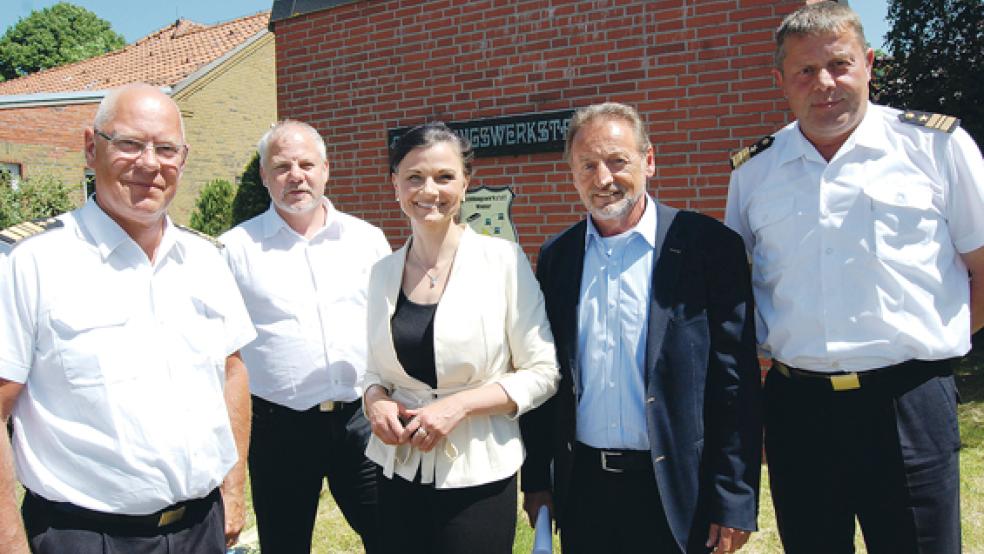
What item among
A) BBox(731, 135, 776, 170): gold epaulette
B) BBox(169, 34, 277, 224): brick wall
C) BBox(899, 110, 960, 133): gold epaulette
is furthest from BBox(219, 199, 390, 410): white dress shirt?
BBox(169, 34, 277, 224): brick wall

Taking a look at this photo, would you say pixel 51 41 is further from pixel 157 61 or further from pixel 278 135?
pixel 278 135

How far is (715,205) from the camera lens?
4.73 m

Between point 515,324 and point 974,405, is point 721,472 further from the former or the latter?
point 974,405

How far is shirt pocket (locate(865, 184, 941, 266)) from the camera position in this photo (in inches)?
85.7

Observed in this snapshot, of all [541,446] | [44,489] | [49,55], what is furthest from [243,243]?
[49,55]

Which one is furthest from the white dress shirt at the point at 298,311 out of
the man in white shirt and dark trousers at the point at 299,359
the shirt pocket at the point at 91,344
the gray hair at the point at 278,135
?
the shirt pocket at the point at 91,344

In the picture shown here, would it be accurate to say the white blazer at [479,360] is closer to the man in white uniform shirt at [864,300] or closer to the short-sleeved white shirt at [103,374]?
the short-sleeved white shirt at [103,374]

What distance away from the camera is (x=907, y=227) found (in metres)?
2.18

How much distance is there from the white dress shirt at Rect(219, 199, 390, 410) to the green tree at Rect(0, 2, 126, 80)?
44.7 m

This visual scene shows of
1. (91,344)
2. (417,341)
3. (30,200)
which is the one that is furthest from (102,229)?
(30,200)

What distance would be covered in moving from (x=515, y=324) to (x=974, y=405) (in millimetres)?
5779

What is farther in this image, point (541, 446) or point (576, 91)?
point (576, 91)

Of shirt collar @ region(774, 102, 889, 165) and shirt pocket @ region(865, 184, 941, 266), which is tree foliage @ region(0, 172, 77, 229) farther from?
shirt pocket @ region(865, 184, 941, 266)

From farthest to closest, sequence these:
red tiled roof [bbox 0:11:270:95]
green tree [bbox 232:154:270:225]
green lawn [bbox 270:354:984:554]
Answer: red tiled roof [bbox 0:11:270:95] < green tree [bbox 232:154:270:225] < green lawn [bbox 270:354:984:554]
